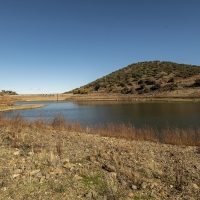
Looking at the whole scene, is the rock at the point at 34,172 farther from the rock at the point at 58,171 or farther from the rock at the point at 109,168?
A: the rock at the point at 109,168

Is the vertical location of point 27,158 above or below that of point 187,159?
above

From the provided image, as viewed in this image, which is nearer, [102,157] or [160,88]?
[102,157]

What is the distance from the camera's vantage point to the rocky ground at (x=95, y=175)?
15.7 feet

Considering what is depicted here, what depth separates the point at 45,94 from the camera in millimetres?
90188

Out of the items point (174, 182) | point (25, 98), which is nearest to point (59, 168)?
point (174, 182)

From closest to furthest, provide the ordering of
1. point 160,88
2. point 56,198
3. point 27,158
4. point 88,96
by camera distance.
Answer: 1. point 56,198
2. point 27,158
3. point 160,88
4. point 88,96

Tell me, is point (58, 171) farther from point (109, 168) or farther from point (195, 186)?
point (195, 186)

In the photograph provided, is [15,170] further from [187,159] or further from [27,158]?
[187,159]

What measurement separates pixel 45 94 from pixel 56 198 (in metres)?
88.8

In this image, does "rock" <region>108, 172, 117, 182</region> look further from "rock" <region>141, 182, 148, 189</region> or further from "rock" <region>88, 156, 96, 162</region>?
"rock" <region>88, 156, 96, 162</region>

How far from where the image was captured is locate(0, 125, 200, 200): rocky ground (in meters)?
4.79

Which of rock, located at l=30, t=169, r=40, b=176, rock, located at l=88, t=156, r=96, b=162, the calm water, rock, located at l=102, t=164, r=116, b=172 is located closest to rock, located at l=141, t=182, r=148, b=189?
rock, located at l=102, t=164, r=116, b=172

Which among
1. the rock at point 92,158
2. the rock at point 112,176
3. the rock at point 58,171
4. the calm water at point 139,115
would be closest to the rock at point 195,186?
the rock at point 112,176

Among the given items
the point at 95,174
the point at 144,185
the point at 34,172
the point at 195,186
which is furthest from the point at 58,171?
the point at 195,186
